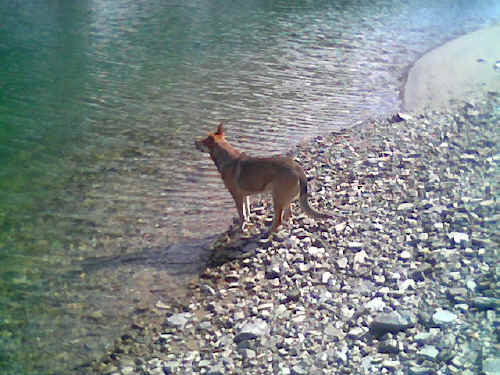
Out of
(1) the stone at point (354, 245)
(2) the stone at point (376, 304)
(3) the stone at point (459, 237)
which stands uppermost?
(3) the stone at point (459, 237)

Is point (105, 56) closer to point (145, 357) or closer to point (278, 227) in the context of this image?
point (278, 227)

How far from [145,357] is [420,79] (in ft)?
51.9

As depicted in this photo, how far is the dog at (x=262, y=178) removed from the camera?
26.8 feet

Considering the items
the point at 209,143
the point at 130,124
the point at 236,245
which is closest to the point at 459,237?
the point at 236,245

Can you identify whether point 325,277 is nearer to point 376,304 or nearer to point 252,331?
point 376,304

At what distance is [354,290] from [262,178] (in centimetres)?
248

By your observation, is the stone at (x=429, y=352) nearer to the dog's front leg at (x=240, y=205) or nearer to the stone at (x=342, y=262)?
the stone at (x=342, y=262)

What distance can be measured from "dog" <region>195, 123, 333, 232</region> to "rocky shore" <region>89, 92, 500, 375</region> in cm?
37

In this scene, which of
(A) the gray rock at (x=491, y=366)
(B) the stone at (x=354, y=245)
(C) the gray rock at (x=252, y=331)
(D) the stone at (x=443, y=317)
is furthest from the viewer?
(B) the stone at (x=354, y=245)

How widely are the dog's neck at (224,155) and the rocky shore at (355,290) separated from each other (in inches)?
45.2

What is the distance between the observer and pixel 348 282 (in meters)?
6.86

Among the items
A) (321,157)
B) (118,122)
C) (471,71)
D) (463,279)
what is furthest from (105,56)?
(463,279)

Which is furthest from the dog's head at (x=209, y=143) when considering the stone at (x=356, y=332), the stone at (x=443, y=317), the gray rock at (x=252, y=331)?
the stone at (x=443, y=317)

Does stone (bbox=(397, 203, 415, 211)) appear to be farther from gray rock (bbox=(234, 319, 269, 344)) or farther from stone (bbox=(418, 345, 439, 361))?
stone (bbox=(418, 345, 439, 361))
